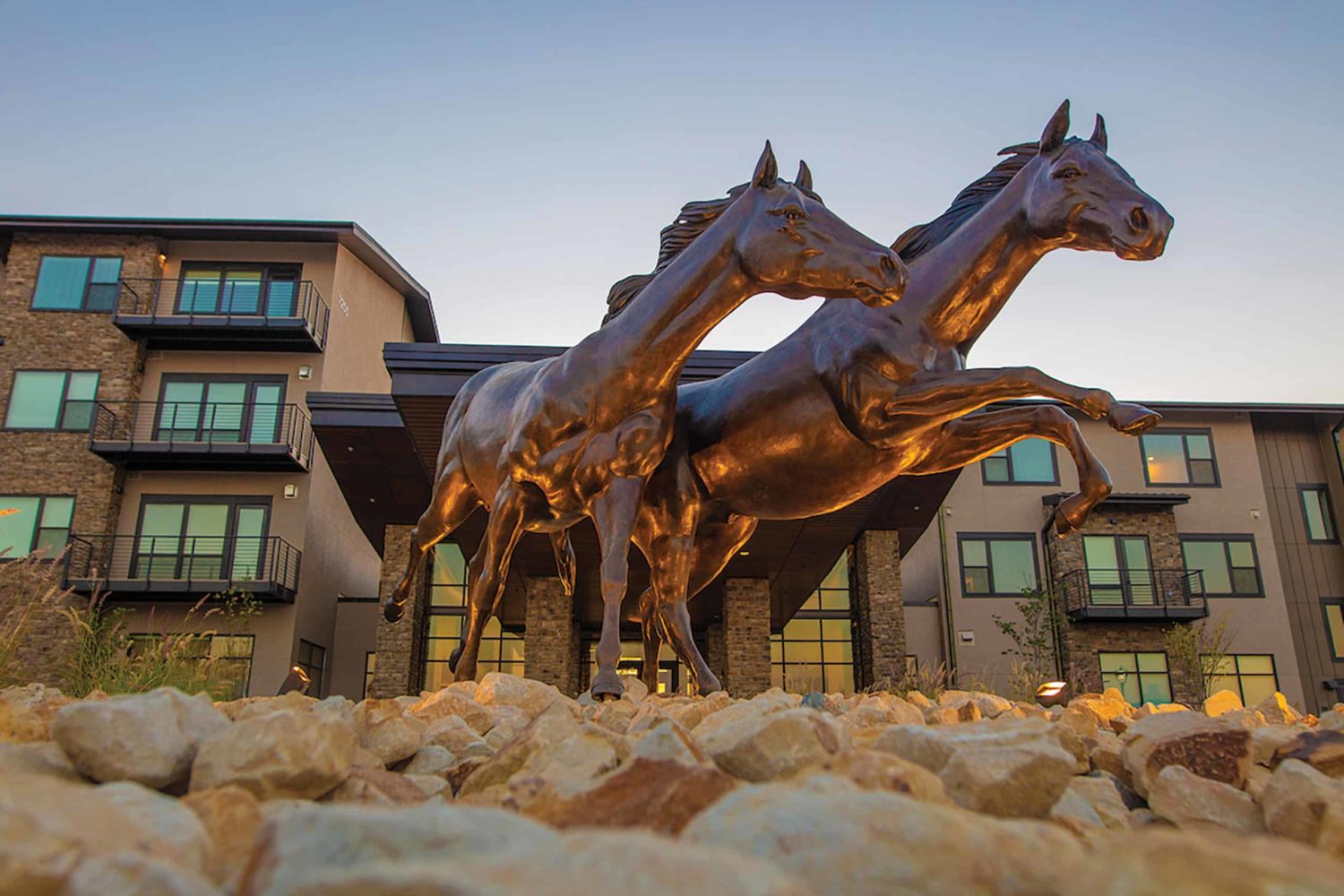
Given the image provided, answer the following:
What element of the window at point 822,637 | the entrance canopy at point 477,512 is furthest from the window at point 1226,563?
the entrance canopy at point 477,512

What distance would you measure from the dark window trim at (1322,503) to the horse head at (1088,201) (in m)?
35.9

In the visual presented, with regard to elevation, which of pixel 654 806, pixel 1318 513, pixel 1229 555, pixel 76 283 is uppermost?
pixel 76 283

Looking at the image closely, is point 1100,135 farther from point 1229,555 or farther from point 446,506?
point 1229,555

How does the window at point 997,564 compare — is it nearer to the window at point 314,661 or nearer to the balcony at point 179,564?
the window at point 314,661

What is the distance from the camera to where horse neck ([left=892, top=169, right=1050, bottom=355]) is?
18.5ft

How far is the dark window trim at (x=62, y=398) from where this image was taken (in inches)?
1171

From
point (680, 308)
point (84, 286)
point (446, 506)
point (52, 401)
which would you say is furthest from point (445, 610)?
point (680, 308)

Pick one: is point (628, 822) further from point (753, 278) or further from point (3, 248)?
point (3, 248)

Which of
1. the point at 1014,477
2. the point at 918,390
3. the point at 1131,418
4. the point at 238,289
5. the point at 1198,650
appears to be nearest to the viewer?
the point at 1131,418

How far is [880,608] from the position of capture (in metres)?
23.4

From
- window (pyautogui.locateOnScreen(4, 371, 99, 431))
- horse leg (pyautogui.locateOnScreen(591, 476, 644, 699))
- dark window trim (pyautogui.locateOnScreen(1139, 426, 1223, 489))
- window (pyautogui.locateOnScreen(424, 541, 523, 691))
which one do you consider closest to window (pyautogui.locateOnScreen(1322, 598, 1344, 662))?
dark window trim (pyautogui.locateOnScreen(1139, 426, 1223, 489))

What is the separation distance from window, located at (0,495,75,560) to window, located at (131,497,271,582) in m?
1.93

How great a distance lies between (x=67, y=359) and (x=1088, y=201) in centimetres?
3211

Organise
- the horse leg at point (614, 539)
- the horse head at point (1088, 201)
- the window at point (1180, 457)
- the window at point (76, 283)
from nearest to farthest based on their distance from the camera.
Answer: the horse head at point (1088, 201)
the horse leg at point (614, 539)
the window at point (76, 283)
the window at point (1180, 457)
